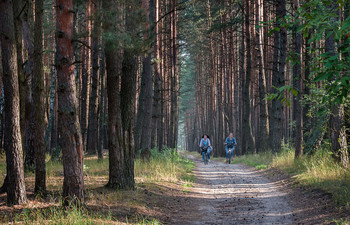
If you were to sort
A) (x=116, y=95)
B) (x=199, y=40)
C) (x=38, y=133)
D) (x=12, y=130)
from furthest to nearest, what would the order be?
(x=199, y=40)
(x=116, y=95)
(x=38, y=133)
(x=12, y=130)

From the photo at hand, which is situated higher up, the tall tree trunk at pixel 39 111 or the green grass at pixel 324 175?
the tall tree trunk at pixel 39 111

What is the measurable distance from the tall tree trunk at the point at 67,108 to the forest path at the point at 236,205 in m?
2.20

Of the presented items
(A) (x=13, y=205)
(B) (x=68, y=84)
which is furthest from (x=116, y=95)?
(A) (x=13, y=205)

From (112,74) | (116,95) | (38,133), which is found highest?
(112,74)

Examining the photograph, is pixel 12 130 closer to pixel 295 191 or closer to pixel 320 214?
pixel 320 214

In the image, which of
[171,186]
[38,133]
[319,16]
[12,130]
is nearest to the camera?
[319,16]

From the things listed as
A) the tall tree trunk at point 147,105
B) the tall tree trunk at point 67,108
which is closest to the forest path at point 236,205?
the tall tree trunk at point 67,108

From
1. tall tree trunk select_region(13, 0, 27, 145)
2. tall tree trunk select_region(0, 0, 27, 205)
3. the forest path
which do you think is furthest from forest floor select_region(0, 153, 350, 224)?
tall tree trunk select_region(13, 0, 27, 145)

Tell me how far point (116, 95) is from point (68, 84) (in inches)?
82.4

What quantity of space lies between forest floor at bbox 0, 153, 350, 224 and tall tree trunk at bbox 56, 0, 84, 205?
0.57 m

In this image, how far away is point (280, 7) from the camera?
16750 mm

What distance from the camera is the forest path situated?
703 cm

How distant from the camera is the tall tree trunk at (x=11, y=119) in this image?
650 cm

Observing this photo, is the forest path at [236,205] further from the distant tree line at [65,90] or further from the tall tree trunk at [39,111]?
the tall tree trunk at [39,111]
